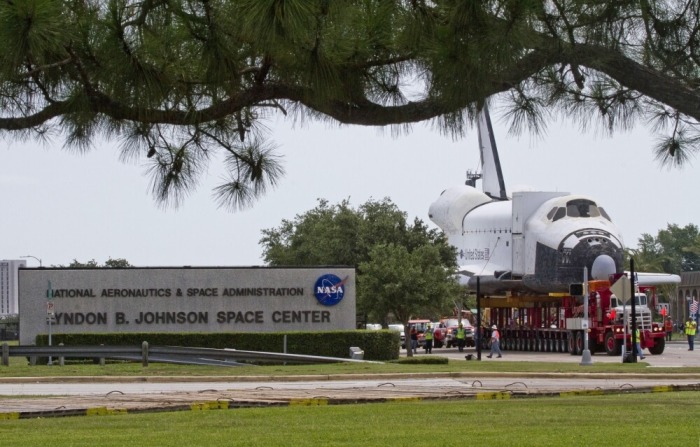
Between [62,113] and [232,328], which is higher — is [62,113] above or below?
above

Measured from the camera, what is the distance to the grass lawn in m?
11.2

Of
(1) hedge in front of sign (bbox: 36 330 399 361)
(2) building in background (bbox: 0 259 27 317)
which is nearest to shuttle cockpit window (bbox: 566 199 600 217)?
(1) hedge in front of sign (bbox: 36 330 399 361)

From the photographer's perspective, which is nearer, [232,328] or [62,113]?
[62,113]

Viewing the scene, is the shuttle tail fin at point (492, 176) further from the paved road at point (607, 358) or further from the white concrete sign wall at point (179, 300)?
the white concrete sign wall at point (179, 300)

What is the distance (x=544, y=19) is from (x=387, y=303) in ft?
142

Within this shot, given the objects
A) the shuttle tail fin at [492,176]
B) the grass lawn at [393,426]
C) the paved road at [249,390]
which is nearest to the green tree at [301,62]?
the grass lawn at [393,426]

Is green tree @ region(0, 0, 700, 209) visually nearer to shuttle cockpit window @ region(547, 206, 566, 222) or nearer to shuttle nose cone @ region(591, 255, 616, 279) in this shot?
shuttle nose cone @ region(591, 255, 616, 279)

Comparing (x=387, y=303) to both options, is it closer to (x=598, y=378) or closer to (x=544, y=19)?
(x=598, y=378)

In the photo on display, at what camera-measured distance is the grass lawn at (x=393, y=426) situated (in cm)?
1117

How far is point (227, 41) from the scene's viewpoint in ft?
31.1

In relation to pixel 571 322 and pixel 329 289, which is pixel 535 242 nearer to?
pixel 571 322


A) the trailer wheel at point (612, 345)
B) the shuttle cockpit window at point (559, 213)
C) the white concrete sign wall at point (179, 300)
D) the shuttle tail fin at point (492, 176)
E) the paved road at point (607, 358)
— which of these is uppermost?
the shuttle tail fin at point (492, 176)

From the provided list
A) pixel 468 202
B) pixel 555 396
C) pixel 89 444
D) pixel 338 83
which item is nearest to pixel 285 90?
pixel 338 83

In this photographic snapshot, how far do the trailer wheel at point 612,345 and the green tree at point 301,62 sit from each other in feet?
109
